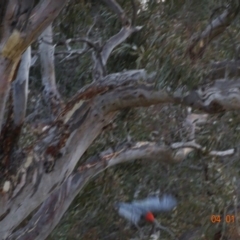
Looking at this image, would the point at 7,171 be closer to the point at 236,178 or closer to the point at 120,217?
the point at 120,217

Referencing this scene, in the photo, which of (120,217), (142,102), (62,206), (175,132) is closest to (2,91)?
(142,102)

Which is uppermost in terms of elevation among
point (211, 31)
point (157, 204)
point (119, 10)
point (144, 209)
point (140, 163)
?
point (119, 10)

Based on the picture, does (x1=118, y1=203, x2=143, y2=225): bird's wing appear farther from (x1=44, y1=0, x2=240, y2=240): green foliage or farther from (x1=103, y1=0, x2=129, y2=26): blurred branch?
(x1=103, y1=0, x2=129, y2=26): blurred branch

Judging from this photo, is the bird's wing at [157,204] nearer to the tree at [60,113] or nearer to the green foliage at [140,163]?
the green foliage at [140,163]

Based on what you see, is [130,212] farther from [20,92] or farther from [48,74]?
[20,92]

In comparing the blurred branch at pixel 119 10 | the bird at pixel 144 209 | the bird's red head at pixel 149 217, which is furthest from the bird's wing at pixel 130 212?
the blurred branch at pixel 119 10

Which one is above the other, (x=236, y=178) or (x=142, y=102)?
(x=142, y=102)

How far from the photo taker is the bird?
6.55 metres

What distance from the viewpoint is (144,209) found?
6.64 meters

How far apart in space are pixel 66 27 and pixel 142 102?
8.98 feet

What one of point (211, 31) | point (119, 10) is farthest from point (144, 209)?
point (211, 31)

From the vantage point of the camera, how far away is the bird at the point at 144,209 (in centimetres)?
655

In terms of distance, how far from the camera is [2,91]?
4.05 m

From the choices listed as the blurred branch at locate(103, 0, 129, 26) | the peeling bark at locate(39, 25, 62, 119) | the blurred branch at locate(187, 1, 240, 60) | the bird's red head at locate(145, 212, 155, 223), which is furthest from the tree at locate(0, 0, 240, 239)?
the blurred branch at locate(103, 0, 129, 26)
